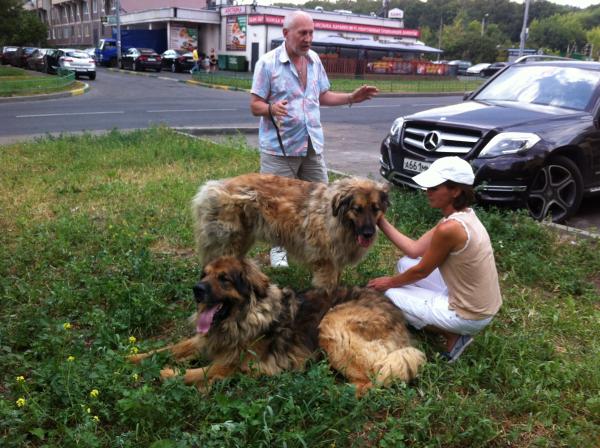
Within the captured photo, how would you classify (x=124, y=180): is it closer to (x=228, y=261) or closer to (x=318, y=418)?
(x=228, y=261)

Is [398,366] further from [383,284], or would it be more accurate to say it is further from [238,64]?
[238,64]

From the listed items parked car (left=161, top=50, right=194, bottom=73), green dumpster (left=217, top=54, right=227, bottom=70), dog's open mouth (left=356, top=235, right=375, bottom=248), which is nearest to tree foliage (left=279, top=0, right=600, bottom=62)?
green dumpster (left=217, top=54, right=227, bottom=70)

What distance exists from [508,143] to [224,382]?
16.6ft

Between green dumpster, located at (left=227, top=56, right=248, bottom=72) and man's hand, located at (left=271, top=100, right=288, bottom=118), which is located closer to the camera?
man's hand, located at (left=271, top=100, right=288, bottom=118)

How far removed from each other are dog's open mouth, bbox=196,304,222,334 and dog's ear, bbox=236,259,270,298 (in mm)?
227

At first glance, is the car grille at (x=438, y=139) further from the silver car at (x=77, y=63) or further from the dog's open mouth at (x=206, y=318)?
the silver car at (x=77, y=63)

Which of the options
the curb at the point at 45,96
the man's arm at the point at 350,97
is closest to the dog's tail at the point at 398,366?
the man's arm at the point at 350,97

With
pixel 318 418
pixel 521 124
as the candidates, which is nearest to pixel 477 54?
pixel 521 124

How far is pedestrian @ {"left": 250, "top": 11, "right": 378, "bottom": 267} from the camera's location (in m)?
5.08

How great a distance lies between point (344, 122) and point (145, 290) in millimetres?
14558

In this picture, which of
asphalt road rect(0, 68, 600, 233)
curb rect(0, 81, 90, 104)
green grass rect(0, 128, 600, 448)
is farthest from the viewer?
curb rect(0, 81, 90, 104)

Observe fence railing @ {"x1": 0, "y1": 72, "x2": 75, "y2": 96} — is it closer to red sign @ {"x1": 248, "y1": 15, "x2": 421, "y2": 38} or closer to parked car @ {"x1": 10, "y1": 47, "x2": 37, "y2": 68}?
parked car @ {"x1": 10, "y1": 47, "x2": 37, "y2": 68}

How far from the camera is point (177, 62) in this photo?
43.9m

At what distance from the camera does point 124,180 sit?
8.39 metres
